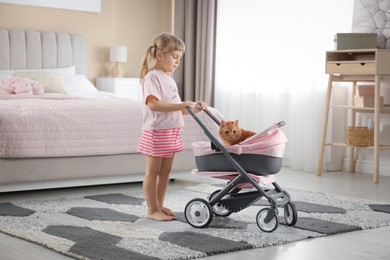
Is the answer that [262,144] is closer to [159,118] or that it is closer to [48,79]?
[159,118]

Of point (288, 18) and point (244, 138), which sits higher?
point (288, 18)

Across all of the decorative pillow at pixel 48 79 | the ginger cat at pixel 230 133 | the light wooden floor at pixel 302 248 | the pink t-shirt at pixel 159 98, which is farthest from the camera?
the decorative pillow at pixel 48 79

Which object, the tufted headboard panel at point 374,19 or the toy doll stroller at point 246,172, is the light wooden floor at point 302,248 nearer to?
the toy doll stroller at point 246,172

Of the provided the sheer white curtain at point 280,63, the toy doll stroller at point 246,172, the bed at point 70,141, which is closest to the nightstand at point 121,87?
the sheer white curtain at point 280,63

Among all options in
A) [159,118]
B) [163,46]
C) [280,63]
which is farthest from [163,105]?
[280,63]

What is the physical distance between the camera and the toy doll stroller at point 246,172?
3.41m

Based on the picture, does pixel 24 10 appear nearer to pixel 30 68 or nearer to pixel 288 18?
pixel 30 68

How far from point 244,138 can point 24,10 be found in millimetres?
3958

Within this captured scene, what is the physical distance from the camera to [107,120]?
4.70 m

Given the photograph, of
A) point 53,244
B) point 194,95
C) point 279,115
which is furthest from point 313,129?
point 53,244

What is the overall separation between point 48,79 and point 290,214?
10.7ft

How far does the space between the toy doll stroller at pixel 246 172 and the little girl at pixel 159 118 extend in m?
0.20

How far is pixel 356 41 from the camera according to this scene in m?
5.64

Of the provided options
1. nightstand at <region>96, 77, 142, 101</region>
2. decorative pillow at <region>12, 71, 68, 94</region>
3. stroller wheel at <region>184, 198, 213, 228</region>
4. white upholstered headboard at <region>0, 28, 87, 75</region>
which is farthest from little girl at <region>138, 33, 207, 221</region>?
nightstand at <region>96, 77, 142, 101</region>
